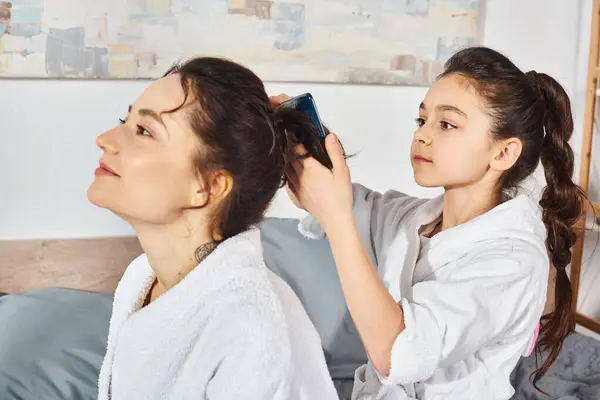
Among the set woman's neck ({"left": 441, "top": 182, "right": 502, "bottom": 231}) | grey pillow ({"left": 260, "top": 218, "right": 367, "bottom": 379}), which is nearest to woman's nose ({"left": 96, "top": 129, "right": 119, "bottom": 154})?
woman's neck ({"left": 441, "top": 182, "right": 502, "bottom": 231})

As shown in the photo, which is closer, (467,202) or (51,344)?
(467,202)

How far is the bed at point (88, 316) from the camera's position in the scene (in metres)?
1.55

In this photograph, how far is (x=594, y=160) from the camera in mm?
2240

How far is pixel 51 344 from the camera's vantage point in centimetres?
161

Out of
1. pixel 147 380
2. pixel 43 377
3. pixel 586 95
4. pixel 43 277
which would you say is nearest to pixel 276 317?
pixel 147 380

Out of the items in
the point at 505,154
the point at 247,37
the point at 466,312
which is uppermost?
the point at 247,37

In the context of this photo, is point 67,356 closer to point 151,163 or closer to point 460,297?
point 151,163

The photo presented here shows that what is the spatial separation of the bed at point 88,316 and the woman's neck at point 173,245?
0.58 meters

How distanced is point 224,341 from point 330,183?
0.99ft

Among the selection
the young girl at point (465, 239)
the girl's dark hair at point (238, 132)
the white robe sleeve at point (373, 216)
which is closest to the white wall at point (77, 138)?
the white robe sleeve at point (373, 216)

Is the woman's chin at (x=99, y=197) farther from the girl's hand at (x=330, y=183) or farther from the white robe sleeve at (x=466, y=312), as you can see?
the white robe sleeve at (x=466, y=312)

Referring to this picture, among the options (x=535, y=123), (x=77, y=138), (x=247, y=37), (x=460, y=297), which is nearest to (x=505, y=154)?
(x=535, y=123)

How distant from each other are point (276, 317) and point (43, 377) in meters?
0.79

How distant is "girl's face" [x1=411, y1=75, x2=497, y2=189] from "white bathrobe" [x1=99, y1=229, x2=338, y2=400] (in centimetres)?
38
